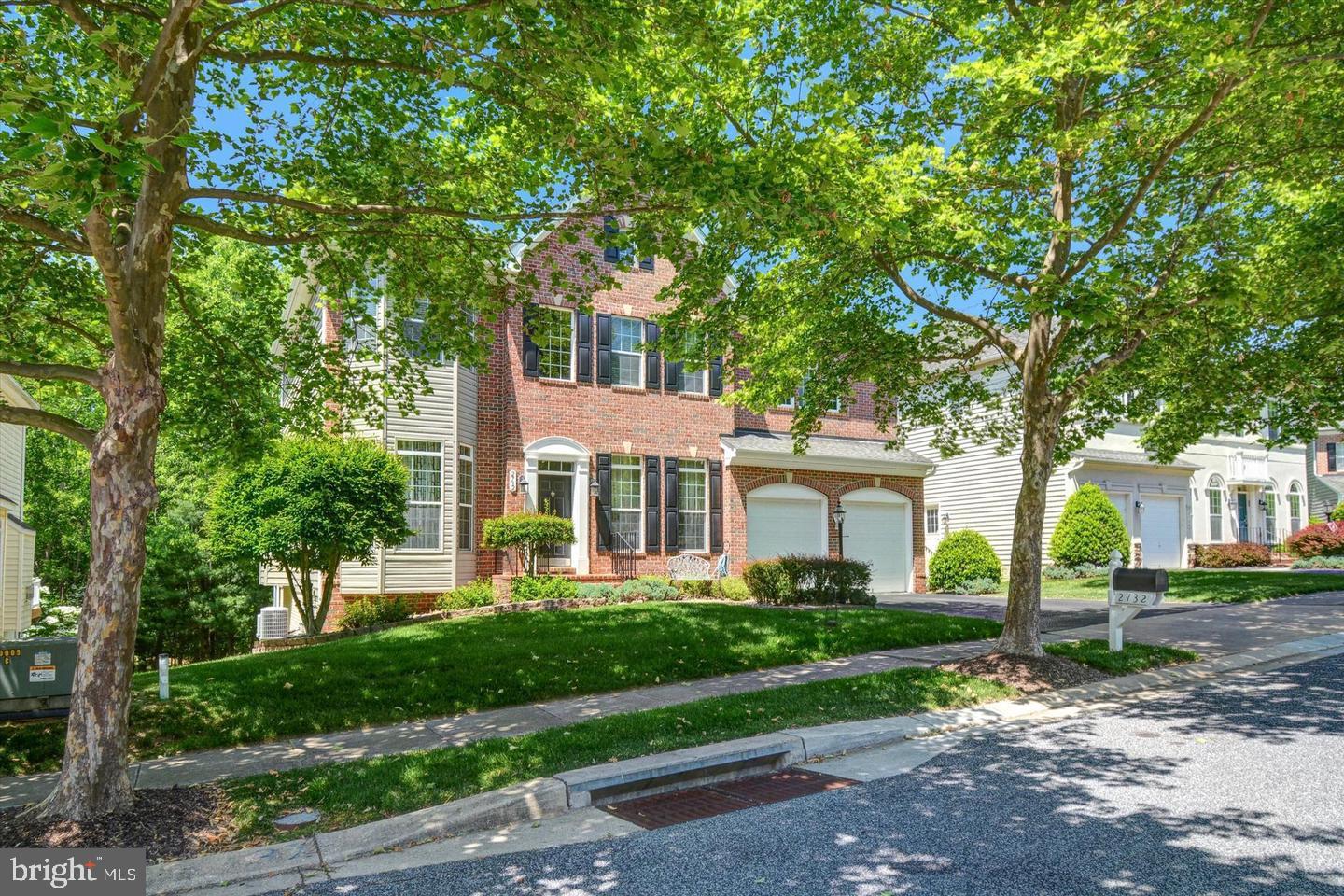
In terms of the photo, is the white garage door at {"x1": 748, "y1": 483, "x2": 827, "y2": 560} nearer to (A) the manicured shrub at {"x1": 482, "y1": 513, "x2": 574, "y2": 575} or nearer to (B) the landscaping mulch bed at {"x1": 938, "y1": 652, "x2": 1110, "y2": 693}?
(A) the manicured shrub at {"x1": 482, "y1": 513, "x2": 574, "y2": 575}

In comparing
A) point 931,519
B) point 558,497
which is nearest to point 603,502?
point 558,497

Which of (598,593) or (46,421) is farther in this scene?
(598,593)

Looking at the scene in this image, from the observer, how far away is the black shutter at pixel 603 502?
19.0m

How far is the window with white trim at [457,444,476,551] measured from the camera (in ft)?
59.5

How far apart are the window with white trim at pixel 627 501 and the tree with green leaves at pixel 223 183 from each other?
875 centimetres

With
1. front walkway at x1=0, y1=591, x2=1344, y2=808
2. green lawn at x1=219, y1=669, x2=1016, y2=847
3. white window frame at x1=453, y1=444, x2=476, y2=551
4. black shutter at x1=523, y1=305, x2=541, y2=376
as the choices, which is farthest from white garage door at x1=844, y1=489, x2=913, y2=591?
green lawn at x1=219, y1=669, x2=1016, y2=847

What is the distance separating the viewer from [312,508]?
1421 cm

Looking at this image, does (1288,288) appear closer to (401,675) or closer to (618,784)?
(618,784)

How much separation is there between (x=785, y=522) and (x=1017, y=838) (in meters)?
16.7

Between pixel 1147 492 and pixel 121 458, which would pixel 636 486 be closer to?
pixel 121 458

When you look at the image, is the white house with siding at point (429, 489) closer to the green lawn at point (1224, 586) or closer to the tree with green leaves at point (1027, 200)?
the tree with green leaves at point (1027, 200)

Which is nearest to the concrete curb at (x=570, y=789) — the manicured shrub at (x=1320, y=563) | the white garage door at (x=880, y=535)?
the white garage door at (x=880, y=535)

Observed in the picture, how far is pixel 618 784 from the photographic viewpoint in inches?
250

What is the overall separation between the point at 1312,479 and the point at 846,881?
1626 inches
